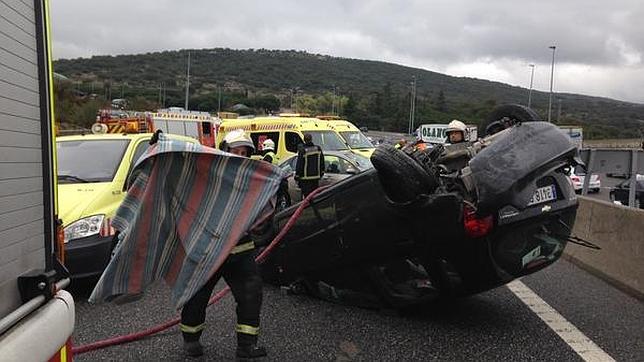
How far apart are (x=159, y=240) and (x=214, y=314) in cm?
157

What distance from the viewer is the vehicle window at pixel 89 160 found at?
6418 millimetres

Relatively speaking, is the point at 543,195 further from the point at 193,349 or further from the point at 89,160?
the point at 89,160

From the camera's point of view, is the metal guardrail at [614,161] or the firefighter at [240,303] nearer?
the firefighter at [240,303]

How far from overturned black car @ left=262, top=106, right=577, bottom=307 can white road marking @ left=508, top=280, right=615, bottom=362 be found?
0.62 m

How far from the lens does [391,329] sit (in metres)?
4.65

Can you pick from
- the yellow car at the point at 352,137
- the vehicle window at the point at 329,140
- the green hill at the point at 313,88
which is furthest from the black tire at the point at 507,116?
the green hill at the point at 313,88

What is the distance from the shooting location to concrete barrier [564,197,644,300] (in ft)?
19.0

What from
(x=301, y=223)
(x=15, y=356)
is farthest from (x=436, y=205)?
(x=15, y=356)

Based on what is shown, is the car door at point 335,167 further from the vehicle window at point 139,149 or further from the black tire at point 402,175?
the black tire at point 402,175

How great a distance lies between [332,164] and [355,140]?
4.39 m

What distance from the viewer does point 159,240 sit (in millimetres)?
3715

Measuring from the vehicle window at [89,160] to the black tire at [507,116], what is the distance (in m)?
3.86

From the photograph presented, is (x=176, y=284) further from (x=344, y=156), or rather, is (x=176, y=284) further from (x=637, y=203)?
(x=637, y=203)

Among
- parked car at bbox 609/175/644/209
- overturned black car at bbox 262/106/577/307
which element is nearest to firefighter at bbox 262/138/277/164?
overturned black car at bbox 262/106/577/307
